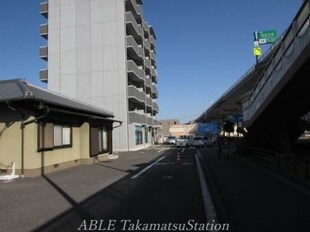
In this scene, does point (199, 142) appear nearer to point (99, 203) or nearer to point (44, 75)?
point (44, 75)

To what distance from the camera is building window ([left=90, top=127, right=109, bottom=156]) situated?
27.4 m

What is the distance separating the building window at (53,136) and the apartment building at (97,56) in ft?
93.0

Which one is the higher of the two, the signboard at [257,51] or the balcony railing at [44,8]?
the balcony railing at [44,8]

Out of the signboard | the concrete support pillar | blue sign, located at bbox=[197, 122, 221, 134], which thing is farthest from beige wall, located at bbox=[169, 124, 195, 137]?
the concrete support pillar

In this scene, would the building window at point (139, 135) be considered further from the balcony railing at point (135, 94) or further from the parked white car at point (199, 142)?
the parked white car at point (199, 142)

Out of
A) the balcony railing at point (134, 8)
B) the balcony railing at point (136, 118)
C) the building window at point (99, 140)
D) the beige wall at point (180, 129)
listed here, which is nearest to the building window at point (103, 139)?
the building window at point (99, 140)

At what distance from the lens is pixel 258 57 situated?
4691cm

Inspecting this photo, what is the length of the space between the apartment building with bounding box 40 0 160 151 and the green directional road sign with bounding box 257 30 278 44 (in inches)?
673

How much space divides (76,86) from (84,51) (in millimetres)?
4850

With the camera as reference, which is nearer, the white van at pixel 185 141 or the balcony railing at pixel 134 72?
the balcony railing at pixel 134 72

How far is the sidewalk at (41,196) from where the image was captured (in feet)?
30.1

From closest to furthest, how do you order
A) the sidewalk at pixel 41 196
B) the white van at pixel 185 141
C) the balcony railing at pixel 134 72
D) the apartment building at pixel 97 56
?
the sidewalk at pixel 41 196 → the apartment building at pixel 97 56 → the balcony railing at pixel 134 72 → the white van at pixel 185 141

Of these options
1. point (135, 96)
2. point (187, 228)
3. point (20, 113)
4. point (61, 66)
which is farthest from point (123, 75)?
point (187, 228)

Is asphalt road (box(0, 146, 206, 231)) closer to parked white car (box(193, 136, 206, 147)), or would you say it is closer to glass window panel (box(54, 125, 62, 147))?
glass window panel (box(54, 125, 62, 147))
